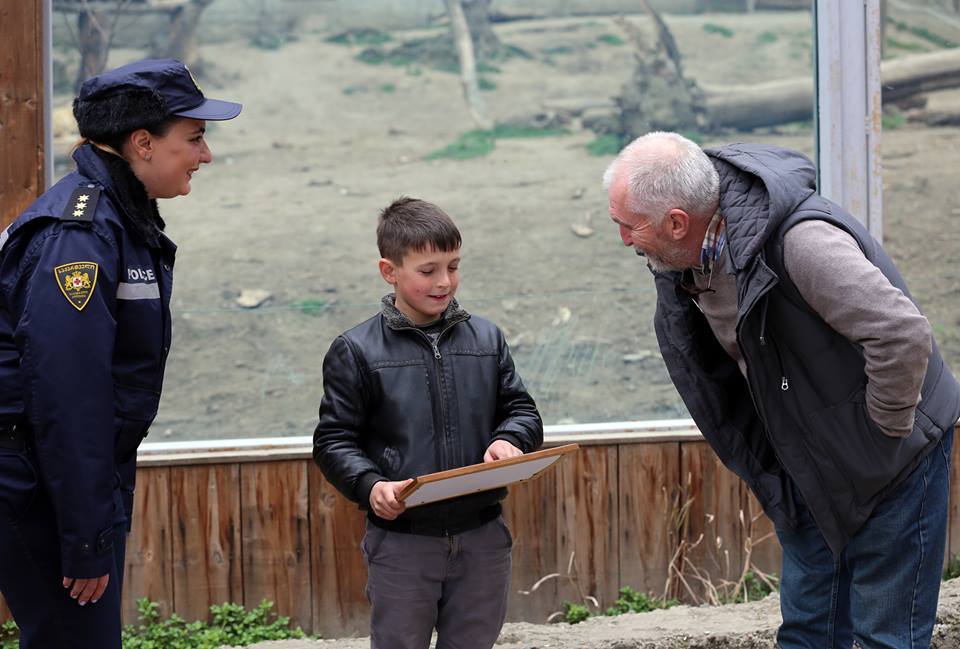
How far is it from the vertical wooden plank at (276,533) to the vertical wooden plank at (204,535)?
0.04 meters

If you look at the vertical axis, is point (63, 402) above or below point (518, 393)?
above

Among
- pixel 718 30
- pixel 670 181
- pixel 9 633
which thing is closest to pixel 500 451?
pixel 670 181

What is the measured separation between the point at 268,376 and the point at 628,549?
167 cm

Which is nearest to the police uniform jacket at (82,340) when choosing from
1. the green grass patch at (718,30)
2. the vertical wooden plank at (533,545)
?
the vertical wooden plank at (533,545)

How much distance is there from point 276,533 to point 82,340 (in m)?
1.55

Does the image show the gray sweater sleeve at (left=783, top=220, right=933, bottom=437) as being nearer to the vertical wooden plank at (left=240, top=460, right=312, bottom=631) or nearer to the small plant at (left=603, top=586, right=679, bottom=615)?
the small plant at (left=603, top=586, right=679, bottom=615)

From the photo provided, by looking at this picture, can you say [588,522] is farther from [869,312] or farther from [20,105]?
[20,105]

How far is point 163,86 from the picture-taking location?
2.30 meters

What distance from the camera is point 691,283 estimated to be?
8.23 ft

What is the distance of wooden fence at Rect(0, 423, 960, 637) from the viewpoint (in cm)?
347

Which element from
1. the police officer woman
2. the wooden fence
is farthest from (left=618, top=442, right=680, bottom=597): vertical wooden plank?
the police officer woman

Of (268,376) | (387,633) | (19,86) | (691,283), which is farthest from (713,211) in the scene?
(268,376)

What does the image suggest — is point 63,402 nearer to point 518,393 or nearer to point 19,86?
point 518,393

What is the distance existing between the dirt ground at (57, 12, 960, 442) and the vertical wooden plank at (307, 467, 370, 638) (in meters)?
0.63
